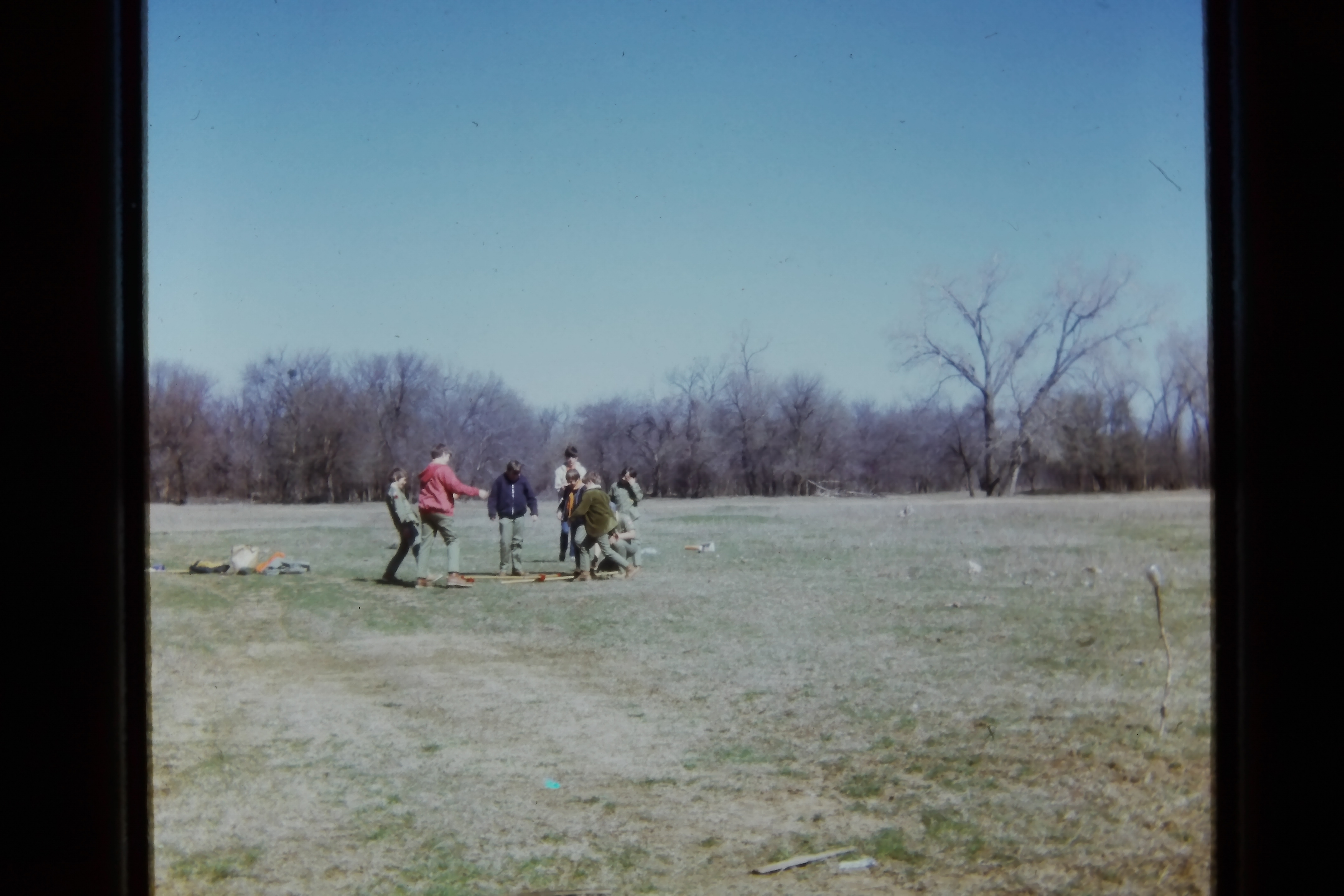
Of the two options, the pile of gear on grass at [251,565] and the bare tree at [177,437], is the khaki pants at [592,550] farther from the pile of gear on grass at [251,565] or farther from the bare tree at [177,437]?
the bare tree at [177,437]

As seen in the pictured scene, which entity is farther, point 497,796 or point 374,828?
point 497,796

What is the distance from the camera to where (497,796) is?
138 inches

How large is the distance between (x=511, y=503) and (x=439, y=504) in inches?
49.8

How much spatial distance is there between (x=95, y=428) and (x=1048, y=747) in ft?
11.7

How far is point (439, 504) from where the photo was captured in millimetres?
7512

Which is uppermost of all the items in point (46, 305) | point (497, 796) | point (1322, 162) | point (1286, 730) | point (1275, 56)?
point (1275, 56)

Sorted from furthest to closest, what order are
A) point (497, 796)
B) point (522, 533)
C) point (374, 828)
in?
point (522, 533) → point (497, 796) → point (374, 828)

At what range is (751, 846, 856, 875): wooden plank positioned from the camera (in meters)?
2.83

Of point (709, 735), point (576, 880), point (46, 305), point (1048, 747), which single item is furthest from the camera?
point (709, 735)

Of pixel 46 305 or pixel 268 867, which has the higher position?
pixel 46 305

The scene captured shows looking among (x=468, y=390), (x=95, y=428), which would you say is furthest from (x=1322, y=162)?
(x=468, y=390)

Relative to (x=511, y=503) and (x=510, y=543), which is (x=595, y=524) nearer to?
(x=511, y=503)

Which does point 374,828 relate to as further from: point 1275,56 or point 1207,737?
point 1275,56

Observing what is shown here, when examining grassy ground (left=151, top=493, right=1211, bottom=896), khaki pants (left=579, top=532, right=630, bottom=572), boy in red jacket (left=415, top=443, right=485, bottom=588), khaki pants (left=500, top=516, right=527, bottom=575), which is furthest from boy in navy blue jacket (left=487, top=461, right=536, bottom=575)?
grassy ground (left=151, top=493, right=1211, bottom=896)
